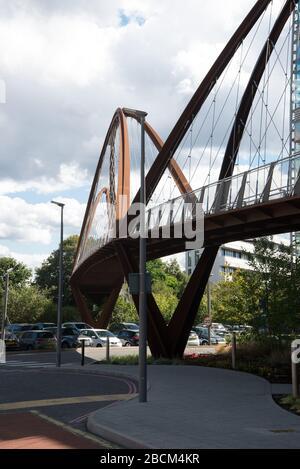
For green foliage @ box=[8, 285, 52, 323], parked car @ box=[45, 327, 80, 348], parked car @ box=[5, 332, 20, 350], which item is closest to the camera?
parked car @ box=[5, 332, 20, 350]

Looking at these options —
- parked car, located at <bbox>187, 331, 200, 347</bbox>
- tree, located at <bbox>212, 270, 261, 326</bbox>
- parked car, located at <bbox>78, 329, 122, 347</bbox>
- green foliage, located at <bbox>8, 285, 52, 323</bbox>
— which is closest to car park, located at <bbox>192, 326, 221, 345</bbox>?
parked car, located at <bbox>187, 331, 200, 347</bbox>

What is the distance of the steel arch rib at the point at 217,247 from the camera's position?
1042 inches

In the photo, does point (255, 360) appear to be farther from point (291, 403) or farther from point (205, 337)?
point (205, 337)

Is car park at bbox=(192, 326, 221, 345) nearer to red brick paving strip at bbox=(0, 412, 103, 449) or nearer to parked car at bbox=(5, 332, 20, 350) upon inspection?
parked car at bbox=(5, 332, 20, 350)

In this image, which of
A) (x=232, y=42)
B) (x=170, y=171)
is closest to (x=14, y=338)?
(x=170, y=171)

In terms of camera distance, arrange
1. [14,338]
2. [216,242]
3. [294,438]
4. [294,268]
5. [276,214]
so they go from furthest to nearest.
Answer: [14,338], [216,242], [294,268], [276,214], [294,438]

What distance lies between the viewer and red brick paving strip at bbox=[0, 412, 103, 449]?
8812mm

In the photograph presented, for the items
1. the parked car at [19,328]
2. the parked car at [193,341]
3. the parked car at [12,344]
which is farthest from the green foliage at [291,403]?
the parked car at [19,328]

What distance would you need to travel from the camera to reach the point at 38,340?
41.4 metres

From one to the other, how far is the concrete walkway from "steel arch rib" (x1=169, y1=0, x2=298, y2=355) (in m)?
9.57

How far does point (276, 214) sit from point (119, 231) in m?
12.0

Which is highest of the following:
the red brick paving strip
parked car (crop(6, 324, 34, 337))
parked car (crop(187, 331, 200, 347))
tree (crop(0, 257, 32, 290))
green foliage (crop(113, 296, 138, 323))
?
tree (crop(0, 257, 32, 290))

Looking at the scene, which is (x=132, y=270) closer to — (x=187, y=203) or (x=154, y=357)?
(x=154, y=357)

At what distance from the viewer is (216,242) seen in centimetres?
2484
